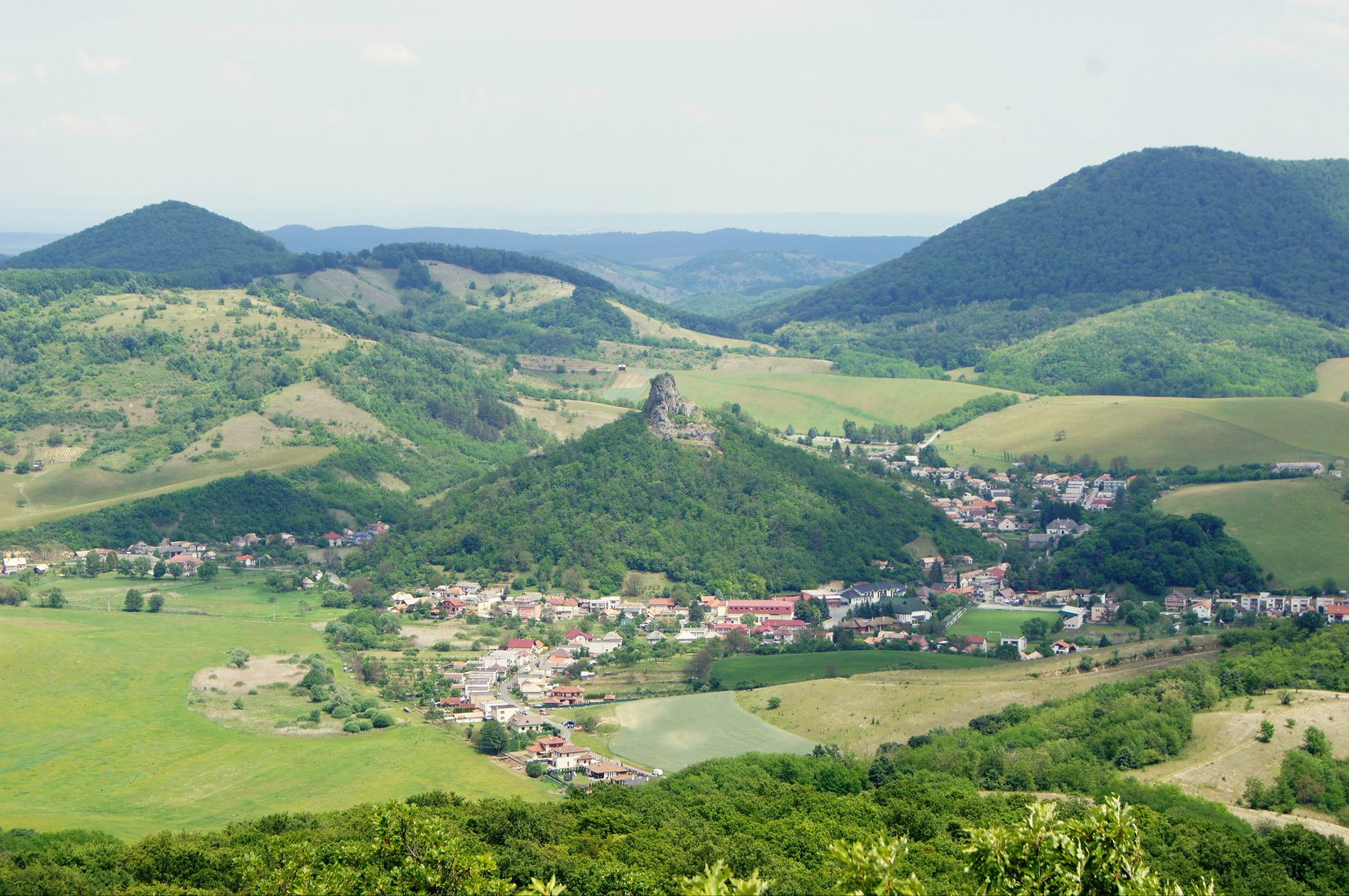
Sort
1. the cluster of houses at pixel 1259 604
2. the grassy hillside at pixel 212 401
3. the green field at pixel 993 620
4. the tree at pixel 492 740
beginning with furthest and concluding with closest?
the grassy hillside at pixel 212 401
the cluster of houses at pixel 1259 604
the green field at pixel 993 620
the tree at pixel 492 740

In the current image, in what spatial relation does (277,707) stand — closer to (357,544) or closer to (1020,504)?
(357,544)

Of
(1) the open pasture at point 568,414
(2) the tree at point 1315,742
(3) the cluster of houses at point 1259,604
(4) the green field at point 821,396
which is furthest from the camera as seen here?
(4) the green field at point 821,396

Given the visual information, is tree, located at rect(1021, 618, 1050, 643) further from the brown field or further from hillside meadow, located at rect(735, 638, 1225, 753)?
the brown field

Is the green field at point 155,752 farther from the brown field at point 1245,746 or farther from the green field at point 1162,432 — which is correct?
the green field at point 1162,432

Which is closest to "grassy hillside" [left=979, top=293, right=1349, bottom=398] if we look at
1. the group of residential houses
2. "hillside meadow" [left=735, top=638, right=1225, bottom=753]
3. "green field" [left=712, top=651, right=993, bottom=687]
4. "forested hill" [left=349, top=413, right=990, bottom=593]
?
"forested hill" [left=349, top=413, right=990, bottom=593]

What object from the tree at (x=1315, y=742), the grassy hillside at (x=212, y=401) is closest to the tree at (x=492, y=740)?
the tree at (x=1315, y=742)

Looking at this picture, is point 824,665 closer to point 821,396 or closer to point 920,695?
point 920,695
